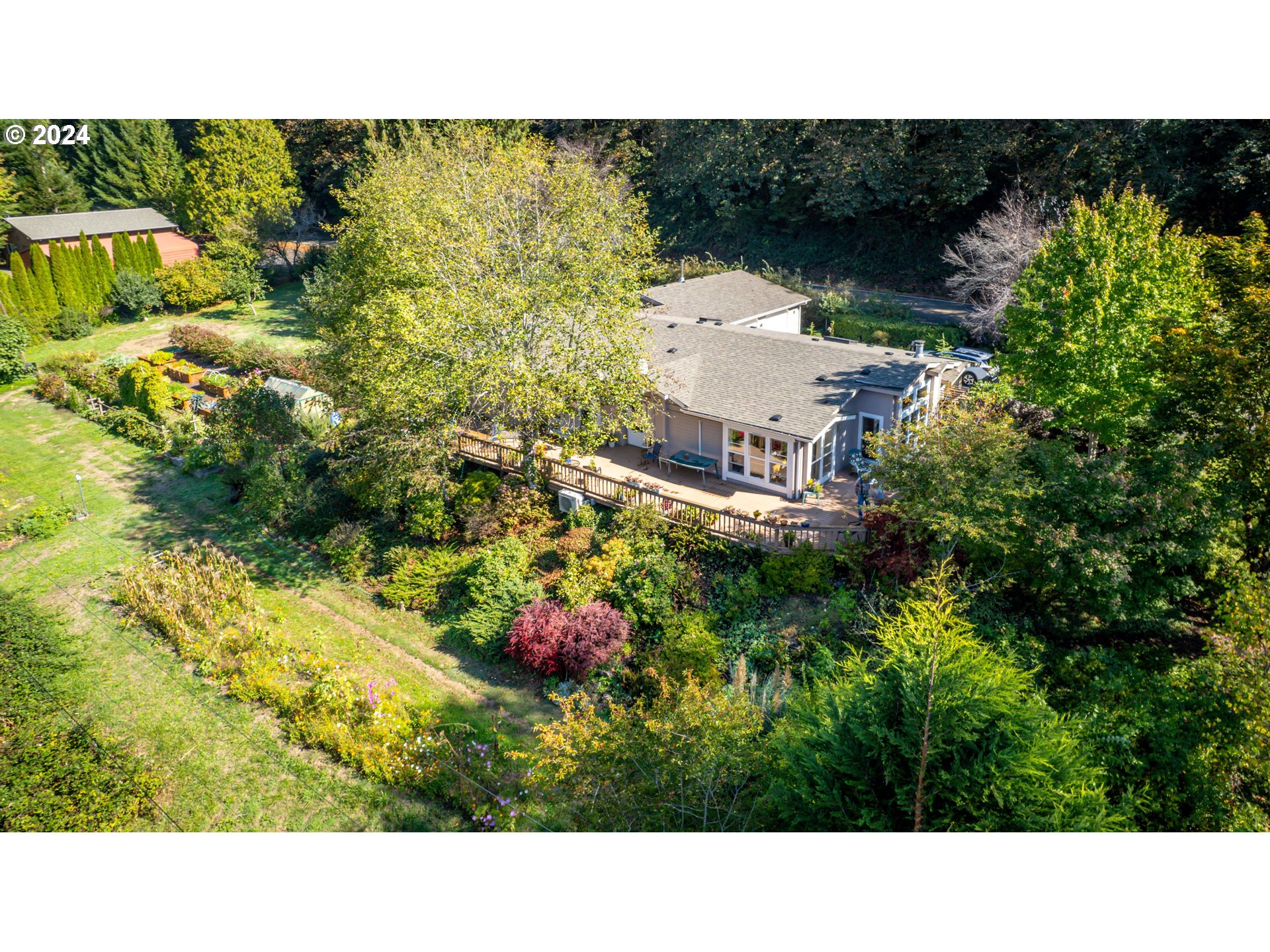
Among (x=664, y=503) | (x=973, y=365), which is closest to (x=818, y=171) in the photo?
(x=973, y=365)

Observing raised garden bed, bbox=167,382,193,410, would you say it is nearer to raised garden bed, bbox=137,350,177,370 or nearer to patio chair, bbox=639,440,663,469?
raised garden bed, bbox=137,350,177,370

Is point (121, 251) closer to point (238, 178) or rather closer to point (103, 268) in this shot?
point (103, 268)

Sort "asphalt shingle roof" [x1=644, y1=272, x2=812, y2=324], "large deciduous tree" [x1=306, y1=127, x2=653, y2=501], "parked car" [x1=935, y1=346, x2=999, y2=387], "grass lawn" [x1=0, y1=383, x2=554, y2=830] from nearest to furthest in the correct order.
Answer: "grass lawn" [x1=0, y1=383, x2=554, y2=830], "large deciduous tree" [x1=306, y1=127, x2=653, y2=501], "parked car" [x1=935, y1=346, x2=999, y2=387], "asphalt shingle roof" [x1=644, y1=272, x2=812, y2=324]

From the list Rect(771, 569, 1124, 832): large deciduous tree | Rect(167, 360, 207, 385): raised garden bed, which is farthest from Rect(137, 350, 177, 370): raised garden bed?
Rect(771, 569, 1124, 832): large deciduous tree

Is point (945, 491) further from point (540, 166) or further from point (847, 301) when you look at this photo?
point (847, 301)

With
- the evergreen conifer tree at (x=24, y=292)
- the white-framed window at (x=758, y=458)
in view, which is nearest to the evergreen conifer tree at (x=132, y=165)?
the evergreen conifer tree at (x=24, y=292)

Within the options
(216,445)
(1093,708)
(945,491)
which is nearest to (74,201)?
(216,445)
